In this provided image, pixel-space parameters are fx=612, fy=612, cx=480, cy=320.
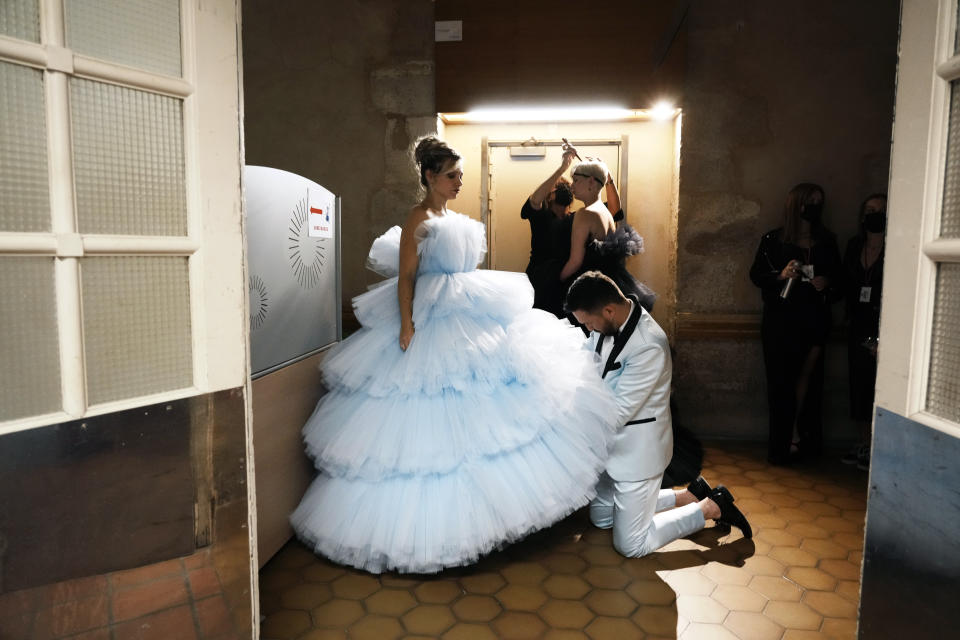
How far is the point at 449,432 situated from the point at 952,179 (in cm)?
187

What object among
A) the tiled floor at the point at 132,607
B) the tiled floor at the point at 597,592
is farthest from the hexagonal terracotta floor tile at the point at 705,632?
the tiled floor at the point at 132,607

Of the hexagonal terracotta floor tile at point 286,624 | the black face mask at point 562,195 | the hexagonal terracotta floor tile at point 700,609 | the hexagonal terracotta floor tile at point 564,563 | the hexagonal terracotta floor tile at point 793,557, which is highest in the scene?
the black face mask at point 562,195

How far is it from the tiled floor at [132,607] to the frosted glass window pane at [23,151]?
79 cm

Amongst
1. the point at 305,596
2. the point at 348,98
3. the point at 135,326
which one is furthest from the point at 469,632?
the point at 348,98

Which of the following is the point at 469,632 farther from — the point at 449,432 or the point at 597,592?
the point at 449,432

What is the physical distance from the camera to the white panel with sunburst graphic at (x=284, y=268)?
246 centimetres

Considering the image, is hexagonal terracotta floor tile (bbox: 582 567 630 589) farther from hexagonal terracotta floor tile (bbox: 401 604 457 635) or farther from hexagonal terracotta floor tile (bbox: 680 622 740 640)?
hexagonal terracotta floor tile (bbox: 401 604 457 635)

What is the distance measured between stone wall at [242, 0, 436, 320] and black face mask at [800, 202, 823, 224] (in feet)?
8.59

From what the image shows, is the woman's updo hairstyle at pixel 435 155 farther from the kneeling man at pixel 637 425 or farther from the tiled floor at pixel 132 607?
the tiled floor at pixel 132 607

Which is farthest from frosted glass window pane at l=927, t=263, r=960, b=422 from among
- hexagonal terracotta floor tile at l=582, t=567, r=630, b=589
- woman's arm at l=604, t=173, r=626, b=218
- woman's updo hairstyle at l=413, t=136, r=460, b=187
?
woman's arm at l=604, t=173, r=626, b=218

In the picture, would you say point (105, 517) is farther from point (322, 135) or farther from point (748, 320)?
point (748, 320)

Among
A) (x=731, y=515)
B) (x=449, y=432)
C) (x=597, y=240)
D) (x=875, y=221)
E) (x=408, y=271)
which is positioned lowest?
(x=731, y=515)

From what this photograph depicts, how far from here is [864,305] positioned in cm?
393

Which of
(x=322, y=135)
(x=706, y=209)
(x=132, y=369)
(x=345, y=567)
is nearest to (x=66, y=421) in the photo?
(x=132, y=369)
